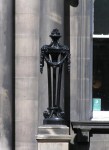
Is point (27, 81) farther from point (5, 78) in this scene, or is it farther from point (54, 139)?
point (54, 139)

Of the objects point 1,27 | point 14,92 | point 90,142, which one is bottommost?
→ point 90,142

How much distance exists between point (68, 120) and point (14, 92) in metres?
1.43

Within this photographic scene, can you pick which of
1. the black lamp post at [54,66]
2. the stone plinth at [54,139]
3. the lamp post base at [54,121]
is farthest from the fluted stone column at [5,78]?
the stone plinth at [54,139]

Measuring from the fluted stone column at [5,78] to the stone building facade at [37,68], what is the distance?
8 cm

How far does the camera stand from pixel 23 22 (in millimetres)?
17828

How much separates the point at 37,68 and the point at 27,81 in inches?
15.2

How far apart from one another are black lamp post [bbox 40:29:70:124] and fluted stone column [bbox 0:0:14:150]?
141 centimetres

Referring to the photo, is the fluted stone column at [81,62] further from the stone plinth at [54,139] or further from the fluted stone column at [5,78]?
the stone plinth at [54,139]

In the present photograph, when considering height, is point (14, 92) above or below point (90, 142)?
above

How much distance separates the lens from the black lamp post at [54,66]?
52.9 ft

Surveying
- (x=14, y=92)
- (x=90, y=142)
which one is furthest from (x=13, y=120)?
(x=90, y=142)

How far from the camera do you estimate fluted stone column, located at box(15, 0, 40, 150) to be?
58.3 ft

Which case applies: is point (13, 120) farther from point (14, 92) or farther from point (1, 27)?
point (1, 27)

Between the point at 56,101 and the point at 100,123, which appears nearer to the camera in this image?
the point at 56,101
